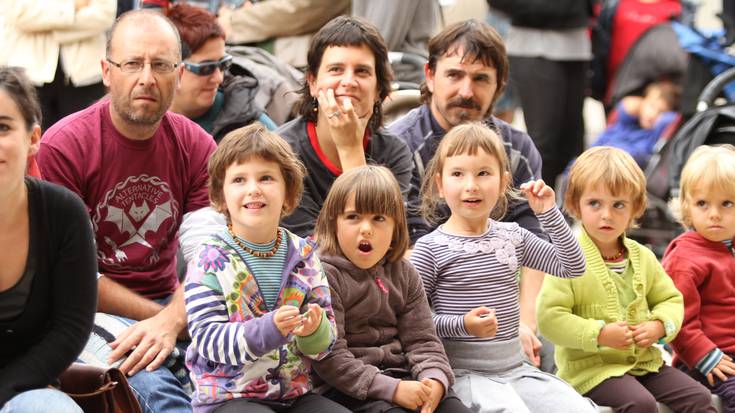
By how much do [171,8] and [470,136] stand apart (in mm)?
1726

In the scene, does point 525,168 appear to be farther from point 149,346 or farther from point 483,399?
point 149,346

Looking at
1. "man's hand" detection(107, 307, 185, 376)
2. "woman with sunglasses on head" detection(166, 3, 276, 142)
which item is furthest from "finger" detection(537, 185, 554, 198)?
"woman with sunglasses on head" detection(166, 3, 276, 142)

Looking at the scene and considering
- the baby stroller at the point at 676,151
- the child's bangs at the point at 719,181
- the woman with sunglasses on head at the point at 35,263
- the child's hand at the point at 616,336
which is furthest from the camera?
the baby stroller at the point at 676,151

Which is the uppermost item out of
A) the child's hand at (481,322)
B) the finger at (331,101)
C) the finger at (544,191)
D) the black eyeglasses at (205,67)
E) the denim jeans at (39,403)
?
the finger at (331,101)

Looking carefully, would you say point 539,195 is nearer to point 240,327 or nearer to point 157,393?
point 240,327

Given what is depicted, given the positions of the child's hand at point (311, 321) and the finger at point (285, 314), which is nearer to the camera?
the finger at point (285, 314)

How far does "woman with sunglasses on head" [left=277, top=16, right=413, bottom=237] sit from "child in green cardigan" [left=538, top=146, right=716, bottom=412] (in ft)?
1.98

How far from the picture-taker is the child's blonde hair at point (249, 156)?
10.8ft

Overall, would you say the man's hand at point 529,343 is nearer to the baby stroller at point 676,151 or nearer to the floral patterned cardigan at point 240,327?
the floral patterned cardigan at point 240,327

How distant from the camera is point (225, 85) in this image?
4.80 m

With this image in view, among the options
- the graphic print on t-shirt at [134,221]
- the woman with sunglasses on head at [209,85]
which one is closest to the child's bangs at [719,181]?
the woman with sunglasses on head at [209,85]

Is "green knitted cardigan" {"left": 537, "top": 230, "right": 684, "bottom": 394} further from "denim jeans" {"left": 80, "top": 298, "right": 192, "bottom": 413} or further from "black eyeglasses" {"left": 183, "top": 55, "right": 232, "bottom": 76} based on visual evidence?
"black eyeglasses" {"left": 183, "top": 55, "right": 232, "bottom": 76}

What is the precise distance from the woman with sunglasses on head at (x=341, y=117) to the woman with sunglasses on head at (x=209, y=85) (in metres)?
0.62

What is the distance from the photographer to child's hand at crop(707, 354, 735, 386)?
4035mm
